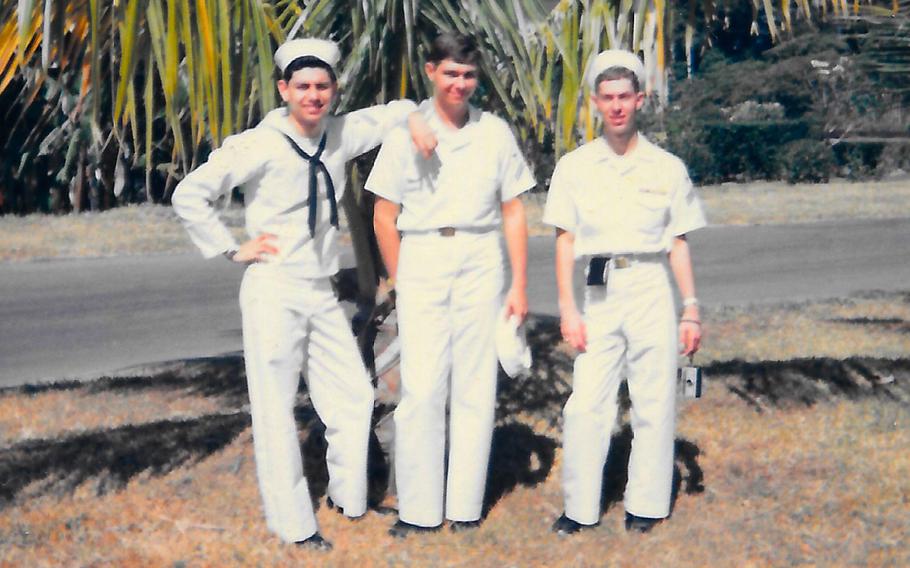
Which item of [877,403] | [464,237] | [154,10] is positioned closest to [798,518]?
[464,237]

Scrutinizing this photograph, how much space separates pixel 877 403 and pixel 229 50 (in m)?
3.78

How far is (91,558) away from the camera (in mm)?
4285

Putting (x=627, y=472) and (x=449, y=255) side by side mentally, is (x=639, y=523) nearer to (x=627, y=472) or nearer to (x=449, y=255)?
(x=627, y=472)

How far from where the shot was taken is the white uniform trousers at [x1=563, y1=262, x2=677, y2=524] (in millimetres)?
4184

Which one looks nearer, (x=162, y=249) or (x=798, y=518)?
(x=798, y=518)

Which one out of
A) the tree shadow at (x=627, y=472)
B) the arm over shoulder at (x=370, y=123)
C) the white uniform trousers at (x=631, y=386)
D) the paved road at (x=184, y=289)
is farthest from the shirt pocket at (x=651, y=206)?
the paved road at (x=184, y=289)

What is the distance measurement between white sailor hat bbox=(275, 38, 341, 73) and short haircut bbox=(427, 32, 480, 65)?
31 centimetres

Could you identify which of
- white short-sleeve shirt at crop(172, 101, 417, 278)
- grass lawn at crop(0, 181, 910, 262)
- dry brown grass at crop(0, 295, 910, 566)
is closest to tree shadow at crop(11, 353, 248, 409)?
dry brown grass at crop(0, 295, 910, 566)

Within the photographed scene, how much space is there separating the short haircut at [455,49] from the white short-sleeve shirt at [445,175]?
0.65 feet

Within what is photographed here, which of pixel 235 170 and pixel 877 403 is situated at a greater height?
pixel 235 170

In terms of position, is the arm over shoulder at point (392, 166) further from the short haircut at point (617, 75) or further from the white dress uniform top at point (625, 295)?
the short haircut at point (617, 75)

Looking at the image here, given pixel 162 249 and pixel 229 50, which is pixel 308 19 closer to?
pixel 229 50

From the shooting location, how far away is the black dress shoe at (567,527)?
14.5ft

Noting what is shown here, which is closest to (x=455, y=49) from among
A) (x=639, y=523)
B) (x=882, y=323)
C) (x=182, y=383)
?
(x=639, y=523)
